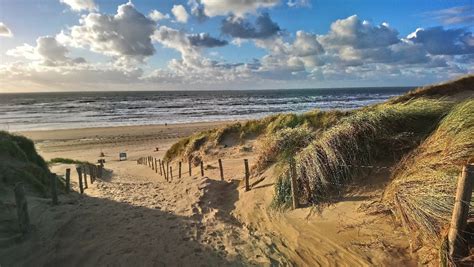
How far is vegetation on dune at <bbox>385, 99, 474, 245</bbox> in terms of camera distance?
6.02 metres

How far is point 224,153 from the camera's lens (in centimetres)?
2177

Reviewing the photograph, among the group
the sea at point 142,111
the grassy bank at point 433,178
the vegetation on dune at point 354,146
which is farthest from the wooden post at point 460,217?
the sea at point 142,111

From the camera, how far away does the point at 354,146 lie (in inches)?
359

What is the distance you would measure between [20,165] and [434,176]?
11.2m

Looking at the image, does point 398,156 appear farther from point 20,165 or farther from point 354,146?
point 20,165

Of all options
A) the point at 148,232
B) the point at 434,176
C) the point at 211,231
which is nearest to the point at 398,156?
the point at 434,176

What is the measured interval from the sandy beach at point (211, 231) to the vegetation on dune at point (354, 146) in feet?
1.71

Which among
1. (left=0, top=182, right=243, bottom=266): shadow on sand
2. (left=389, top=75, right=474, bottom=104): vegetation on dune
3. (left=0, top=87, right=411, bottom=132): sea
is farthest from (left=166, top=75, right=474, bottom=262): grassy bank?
(left=0, top=87, right=411, bottom=132): sea

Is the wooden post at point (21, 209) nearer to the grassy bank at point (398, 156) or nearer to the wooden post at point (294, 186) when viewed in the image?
the grassy bank at point (398, 156)

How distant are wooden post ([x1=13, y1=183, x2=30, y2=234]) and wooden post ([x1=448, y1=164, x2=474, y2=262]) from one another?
25.8ft

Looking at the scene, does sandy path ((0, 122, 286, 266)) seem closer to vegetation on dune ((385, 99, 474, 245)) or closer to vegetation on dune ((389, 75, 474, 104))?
vegetation on dune ((385, 99, 474, 245))

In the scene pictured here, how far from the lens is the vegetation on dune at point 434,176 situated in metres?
6.02

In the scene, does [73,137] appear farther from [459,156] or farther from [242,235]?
[459,156]

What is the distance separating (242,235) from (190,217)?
1583 millimetres
